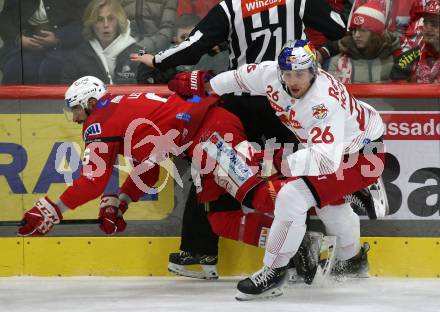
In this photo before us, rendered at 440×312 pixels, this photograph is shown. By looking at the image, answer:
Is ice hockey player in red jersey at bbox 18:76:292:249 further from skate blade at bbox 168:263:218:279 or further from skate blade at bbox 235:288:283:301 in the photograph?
skate blade at bbox 235:288:283:301

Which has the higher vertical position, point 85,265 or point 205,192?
point 205,192

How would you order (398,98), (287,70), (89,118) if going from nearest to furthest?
(287,70), (89,118), (398,98)

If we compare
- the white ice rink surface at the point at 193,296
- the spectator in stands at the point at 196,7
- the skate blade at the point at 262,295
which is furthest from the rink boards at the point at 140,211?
the spectator in stands at the point at 196,7

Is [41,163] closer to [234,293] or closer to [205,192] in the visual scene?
[205,192]

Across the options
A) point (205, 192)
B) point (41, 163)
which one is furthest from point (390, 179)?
point (41, 163)

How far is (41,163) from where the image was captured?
18.5 ft

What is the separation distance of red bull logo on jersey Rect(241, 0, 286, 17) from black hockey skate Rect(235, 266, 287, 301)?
129 centimetres

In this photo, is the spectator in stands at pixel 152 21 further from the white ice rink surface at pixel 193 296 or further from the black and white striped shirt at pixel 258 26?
the white ice rink surface at pixel 193 296

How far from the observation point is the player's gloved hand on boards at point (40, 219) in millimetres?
5062

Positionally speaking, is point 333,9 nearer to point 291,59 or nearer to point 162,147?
point 291,59

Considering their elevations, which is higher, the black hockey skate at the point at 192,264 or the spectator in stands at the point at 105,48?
the spectator in stands at the point at 105,48

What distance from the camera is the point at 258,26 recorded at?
534 cm

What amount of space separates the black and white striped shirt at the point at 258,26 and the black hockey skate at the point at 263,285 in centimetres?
112

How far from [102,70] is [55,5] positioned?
1.37ft
